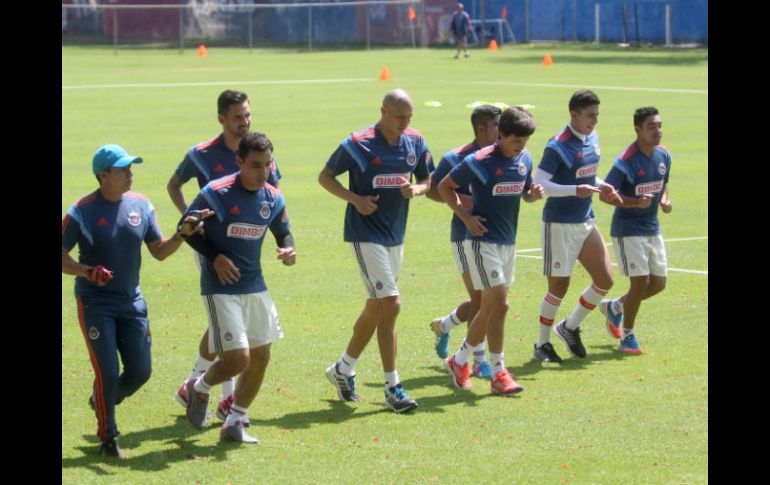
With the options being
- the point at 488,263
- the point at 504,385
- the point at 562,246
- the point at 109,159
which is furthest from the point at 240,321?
the point at 562,246

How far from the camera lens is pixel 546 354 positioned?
36.6 ft

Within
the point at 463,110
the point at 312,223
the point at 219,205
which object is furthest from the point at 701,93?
the point at 219,205

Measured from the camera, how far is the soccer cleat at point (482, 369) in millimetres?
10602

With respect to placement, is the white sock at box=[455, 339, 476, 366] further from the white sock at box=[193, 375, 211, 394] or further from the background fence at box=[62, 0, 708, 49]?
the background fence at box=[62, 0, 708, 49]

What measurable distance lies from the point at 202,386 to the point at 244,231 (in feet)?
3.92

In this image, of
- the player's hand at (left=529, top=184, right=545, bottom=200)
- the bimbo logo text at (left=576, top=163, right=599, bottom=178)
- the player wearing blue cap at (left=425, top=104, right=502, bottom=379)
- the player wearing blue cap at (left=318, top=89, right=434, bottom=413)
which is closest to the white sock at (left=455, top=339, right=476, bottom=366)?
the player wearing blue cap at (left=425, top=104, right=502, bottom=379)

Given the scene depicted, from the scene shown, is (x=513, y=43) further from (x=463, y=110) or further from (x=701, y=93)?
(x=463, y=110)

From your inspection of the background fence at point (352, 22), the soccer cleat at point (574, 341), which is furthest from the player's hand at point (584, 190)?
the background fence at point (352, 22)

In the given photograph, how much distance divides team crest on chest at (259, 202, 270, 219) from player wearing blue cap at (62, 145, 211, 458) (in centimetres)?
45

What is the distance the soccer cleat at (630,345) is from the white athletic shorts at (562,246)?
2.75 ft

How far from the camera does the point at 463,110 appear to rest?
33.0m

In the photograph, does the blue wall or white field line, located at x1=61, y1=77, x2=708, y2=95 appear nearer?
white field line, located at x1=61, y1=77, x2=708, y2=95

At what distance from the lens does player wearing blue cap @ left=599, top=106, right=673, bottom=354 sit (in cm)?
1135
